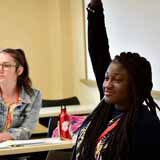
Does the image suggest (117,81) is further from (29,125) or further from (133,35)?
(133,35)

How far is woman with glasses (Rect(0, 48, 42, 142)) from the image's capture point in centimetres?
328

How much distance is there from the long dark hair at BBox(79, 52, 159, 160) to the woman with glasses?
1130 mm

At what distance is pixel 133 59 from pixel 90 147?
0.49 m

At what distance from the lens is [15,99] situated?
336 centimetres

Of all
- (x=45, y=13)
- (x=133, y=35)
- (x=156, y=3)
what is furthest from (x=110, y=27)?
(x=45, y=13)

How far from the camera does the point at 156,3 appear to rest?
3881mm

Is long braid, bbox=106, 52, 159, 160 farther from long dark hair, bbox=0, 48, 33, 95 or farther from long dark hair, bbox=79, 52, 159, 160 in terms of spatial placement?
long dark hair, bbox=0, 48, 33, 95

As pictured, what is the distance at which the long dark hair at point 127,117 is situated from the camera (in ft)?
6.47

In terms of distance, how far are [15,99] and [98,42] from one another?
1063mm

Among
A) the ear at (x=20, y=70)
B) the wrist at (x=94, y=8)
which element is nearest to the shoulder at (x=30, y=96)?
the ear at (x=20, y=70)

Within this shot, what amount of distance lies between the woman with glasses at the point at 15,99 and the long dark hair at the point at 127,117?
1130 mm

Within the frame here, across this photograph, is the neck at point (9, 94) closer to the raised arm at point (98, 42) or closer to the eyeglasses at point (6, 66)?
the eyeglasses at point (6, 66)

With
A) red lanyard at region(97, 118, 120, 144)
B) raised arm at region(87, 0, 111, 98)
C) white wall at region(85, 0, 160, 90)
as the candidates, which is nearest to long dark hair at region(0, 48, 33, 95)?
raised arm at region(87, 0, 111, 98)

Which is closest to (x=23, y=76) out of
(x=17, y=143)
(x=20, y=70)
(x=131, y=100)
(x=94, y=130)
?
(x=20, y=70)
